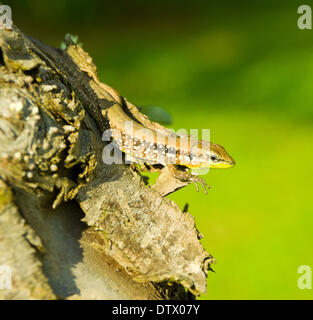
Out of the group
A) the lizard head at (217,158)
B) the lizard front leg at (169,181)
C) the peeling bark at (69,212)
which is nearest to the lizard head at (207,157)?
the lizard head at (217,158)

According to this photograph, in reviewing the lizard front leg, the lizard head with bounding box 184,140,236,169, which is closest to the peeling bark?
the lizard front leg

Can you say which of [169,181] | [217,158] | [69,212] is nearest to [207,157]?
[217,158]

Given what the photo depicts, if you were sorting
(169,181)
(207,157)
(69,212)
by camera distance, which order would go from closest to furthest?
1. (69,212)
2. (169,181)
3. (207,157)

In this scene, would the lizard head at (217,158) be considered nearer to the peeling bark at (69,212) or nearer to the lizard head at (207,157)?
the lizard head at (207,157)

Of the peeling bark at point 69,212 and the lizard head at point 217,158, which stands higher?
the lizard head at point 217,158

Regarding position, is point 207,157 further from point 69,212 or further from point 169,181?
point 69,212

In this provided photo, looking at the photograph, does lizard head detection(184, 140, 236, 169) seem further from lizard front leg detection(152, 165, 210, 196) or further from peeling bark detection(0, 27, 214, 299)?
peeling bark detection(0, 27, 214, 299)

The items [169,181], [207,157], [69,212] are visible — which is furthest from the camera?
[207,157]
